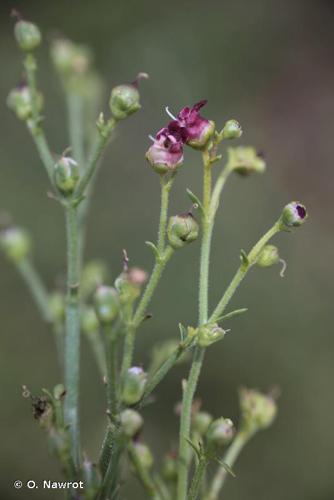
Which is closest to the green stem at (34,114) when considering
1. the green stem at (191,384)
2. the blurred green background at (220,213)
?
the green stem at (191,384)

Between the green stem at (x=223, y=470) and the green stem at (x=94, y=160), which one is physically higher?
the green stem at (x=94, y=160)

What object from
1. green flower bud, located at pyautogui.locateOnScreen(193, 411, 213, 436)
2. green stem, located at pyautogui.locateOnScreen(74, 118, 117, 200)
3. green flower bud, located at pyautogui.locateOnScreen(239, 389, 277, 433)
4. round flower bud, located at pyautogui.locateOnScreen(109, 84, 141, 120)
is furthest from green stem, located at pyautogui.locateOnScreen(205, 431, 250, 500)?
round flower bud, located at pyautogui.locateOnScreen(109, 84, 141, 120)

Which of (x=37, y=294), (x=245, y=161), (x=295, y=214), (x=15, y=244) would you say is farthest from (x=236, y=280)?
(x=15, y=244)

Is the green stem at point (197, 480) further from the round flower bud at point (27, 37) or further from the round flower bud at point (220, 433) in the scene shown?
the round flower bud at point (27, 37)

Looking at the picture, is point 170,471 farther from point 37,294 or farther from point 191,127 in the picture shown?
point 37,294

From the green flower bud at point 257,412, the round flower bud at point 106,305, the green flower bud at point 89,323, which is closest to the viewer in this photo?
the round flower bud at point 106,305

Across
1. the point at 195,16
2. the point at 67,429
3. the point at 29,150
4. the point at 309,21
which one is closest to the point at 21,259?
the point at 67,429
